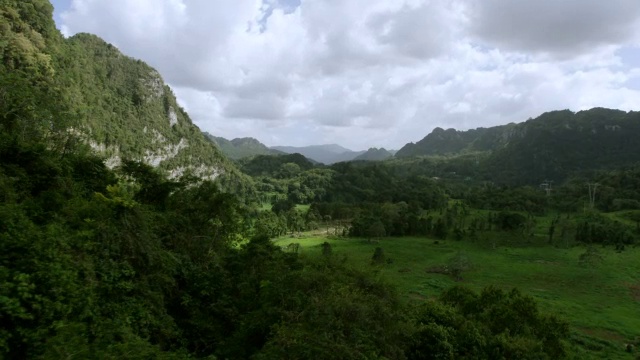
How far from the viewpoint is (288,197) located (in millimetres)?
188250

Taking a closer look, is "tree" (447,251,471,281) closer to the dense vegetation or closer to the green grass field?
the green grass field

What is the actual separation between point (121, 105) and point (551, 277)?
167611 mm

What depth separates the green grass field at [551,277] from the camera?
41031mm

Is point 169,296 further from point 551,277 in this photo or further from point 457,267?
point 551,277

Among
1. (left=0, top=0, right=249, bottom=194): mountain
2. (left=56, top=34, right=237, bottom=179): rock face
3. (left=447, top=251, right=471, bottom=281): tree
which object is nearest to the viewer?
(left=447, top=251, right=471, bottom=281): tree

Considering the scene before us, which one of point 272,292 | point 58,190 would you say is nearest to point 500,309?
point 272,292

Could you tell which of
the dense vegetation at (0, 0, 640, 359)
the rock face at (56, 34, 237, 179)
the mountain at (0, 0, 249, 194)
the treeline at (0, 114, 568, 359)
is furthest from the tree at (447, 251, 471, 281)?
the rock face at (56, 34, 237, 179)

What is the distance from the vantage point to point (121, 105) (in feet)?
552

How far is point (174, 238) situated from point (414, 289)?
40.9m

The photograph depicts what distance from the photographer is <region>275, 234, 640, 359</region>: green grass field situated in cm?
4103

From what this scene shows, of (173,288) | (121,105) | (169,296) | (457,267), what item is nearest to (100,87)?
(121,105)

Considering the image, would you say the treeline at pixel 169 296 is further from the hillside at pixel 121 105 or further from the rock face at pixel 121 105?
the hillside at pixel 121 105

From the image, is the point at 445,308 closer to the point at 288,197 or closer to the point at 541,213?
the point at 541,213

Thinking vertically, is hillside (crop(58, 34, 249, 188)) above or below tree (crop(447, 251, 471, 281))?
above
